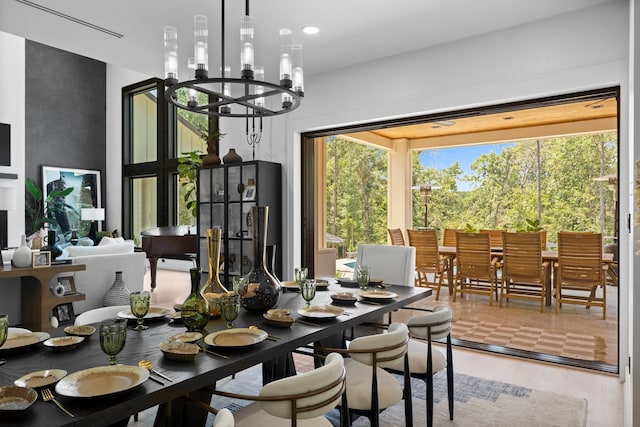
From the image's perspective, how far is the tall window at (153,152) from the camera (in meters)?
9.36

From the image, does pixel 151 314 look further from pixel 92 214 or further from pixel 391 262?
Answer: pixel 92 214

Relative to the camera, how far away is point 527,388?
3.03m

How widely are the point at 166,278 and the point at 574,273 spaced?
6665 millimetres

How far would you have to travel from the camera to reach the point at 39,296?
4.23 meters

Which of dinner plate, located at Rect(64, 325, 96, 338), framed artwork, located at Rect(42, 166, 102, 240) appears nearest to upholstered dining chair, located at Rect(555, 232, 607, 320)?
dinner plate, located at Rect(64, 325, 96, 338)

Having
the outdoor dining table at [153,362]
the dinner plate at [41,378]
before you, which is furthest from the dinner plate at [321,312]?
the dinner plate at [41,378]

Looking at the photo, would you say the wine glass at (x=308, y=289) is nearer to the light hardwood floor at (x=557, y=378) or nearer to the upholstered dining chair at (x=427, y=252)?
the light hardwood floor at (x=557, y=378)

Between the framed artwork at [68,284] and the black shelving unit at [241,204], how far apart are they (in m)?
1.54

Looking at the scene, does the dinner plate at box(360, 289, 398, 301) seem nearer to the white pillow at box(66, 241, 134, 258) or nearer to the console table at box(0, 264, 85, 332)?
the console table at box(0, 264, 85, 332)

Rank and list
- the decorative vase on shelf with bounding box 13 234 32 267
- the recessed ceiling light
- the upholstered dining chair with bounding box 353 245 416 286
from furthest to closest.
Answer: the decorative vase on shelf with bounding box 13 234 32 267 → the recessed ceiling light → the upholstered dining chair with bounding box 353 245 416 286

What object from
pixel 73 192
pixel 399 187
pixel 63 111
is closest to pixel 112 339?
pixel 399 187

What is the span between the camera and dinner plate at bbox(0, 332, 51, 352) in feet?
5.41

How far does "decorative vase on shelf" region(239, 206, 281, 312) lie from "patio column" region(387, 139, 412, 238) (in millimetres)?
7111

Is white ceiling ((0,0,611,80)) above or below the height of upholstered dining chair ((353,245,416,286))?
above
